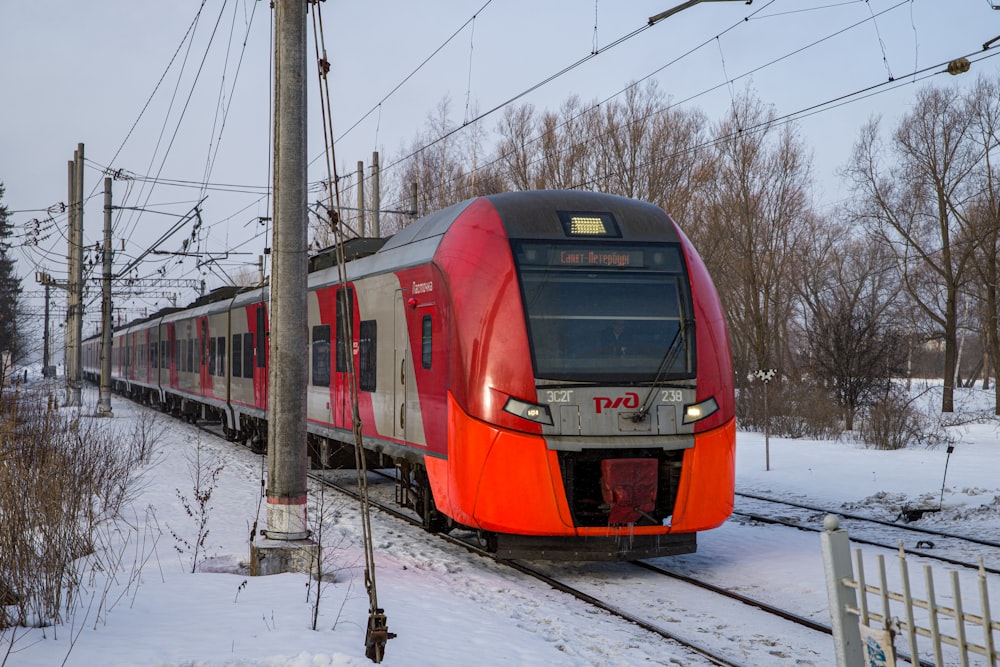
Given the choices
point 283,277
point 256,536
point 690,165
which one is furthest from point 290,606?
point 690,165

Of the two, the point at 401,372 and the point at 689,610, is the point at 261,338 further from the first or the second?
the point at 689,610

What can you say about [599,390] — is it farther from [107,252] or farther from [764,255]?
[764,255]

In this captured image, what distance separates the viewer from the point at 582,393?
25.7ft

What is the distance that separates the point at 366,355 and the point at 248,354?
7.51m

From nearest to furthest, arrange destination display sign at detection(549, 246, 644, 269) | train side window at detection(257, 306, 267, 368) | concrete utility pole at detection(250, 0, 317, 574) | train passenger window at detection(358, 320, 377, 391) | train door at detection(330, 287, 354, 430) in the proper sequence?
concrete utility pole at detection(250, 0, 317, 574)
destination display sign at detection(549, 246, 644, 269)
train passenger window at detection(358, 320, 377, 391)
train door at detection(330, 287, 354, 430)
train side window at detection(257, 306, 267, 368)

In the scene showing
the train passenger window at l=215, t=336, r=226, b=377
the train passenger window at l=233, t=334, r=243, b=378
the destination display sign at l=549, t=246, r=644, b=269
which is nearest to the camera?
the destination display sign at l=549, t=246, r=644, b=269

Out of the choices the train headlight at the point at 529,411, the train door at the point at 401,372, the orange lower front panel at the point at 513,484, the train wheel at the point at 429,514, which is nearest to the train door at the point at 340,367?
the train door at the point at 401,372

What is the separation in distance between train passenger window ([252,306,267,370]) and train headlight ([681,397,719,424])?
33.0 ft

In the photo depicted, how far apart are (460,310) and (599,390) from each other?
139 cm

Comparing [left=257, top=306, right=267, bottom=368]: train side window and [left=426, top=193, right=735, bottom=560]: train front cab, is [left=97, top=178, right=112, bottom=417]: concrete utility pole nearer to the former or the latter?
[left=257, top=306, right=267, bottom=368]: train side window

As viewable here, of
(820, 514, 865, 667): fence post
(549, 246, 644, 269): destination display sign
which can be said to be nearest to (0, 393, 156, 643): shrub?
(549, 246, 644, 269): destination display sign

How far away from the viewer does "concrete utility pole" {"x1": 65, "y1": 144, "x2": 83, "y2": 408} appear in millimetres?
27672

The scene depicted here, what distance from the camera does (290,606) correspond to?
6.55m

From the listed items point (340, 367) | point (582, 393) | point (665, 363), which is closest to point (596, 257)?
point (665, 363)
